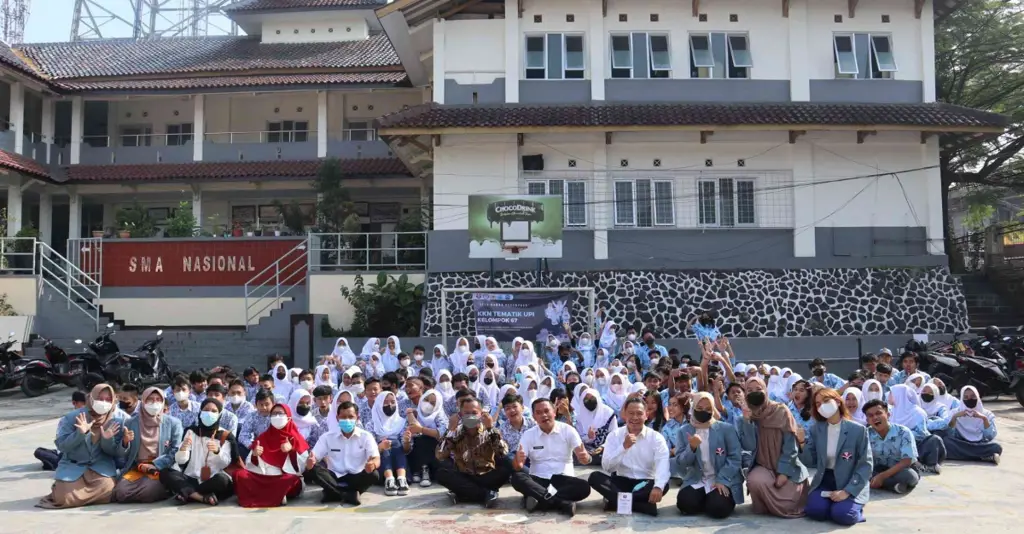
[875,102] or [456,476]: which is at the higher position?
[875,102]

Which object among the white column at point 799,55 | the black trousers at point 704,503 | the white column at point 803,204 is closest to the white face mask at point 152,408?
the black trousers at point 704,503

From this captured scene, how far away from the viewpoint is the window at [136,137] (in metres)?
26.4

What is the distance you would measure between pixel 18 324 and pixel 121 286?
246 cm

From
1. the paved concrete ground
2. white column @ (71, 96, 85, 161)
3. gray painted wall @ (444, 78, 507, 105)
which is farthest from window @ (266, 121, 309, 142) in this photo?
the paved concrete ground

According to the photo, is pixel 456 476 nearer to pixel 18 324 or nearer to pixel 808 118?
pixel 808 118

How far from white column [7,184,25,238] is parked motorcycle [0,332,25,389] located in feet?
25.3

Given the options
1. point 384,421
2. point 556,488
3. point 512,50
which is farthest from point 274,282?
point 556,488

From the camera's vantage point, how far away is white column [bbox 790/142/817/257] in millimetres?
19203

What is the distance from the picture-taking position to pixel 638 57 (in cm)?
1975

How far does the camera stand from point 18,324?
18.8 m

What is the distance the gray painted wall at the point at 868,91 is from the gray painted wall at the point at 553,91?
5654 millimetres

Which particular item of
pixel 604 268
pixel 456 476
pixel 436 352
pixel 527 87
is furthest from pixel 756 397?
pixel 527 87

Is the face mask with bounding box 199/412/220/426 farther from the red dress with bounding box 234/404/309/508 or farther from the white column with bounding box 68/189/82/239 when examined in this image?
the white column with bounding box 68/189/82/239

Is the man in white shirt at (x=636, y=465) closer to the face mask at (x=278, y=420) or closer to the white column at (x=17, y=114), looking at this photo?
the face mask at (x=278, y=420)
